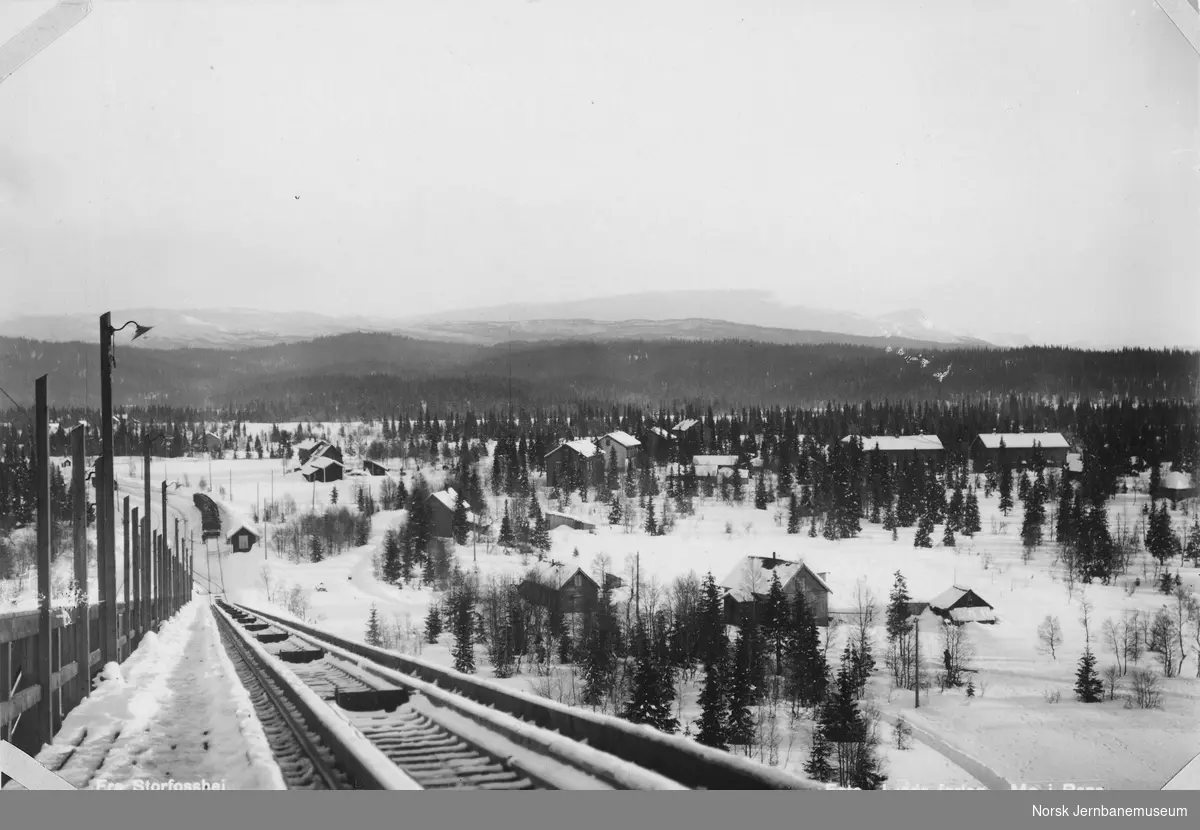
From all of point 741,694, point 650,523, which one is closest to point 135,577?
point 741,694

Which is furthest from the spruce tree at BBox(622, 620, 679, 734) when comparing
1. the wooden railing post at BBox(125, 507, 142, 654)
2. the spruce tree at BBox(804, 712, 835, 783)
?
the wooden railing post at BBox(125, 507, 142, 654)

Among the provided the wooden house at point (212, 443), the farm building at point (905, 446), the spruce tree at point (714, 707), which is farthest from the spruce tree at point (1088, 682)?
the wooden house at point (212, 443)

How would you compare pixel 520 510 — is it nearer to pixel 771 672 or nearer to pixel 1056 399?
pixel 771 672

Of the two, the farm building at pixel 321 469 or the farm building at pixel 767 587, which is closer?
the farm building at pixel 767 587

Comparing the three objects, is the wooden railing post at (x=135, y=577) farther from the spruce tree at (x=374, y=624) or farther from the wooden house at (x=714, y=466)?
the wooden house at (x=714, y=466)

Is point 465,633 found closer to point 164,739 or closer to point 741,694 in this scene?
point 741,694

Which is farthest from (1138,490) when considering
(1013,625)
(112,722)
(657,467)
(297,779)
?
(112,722)
